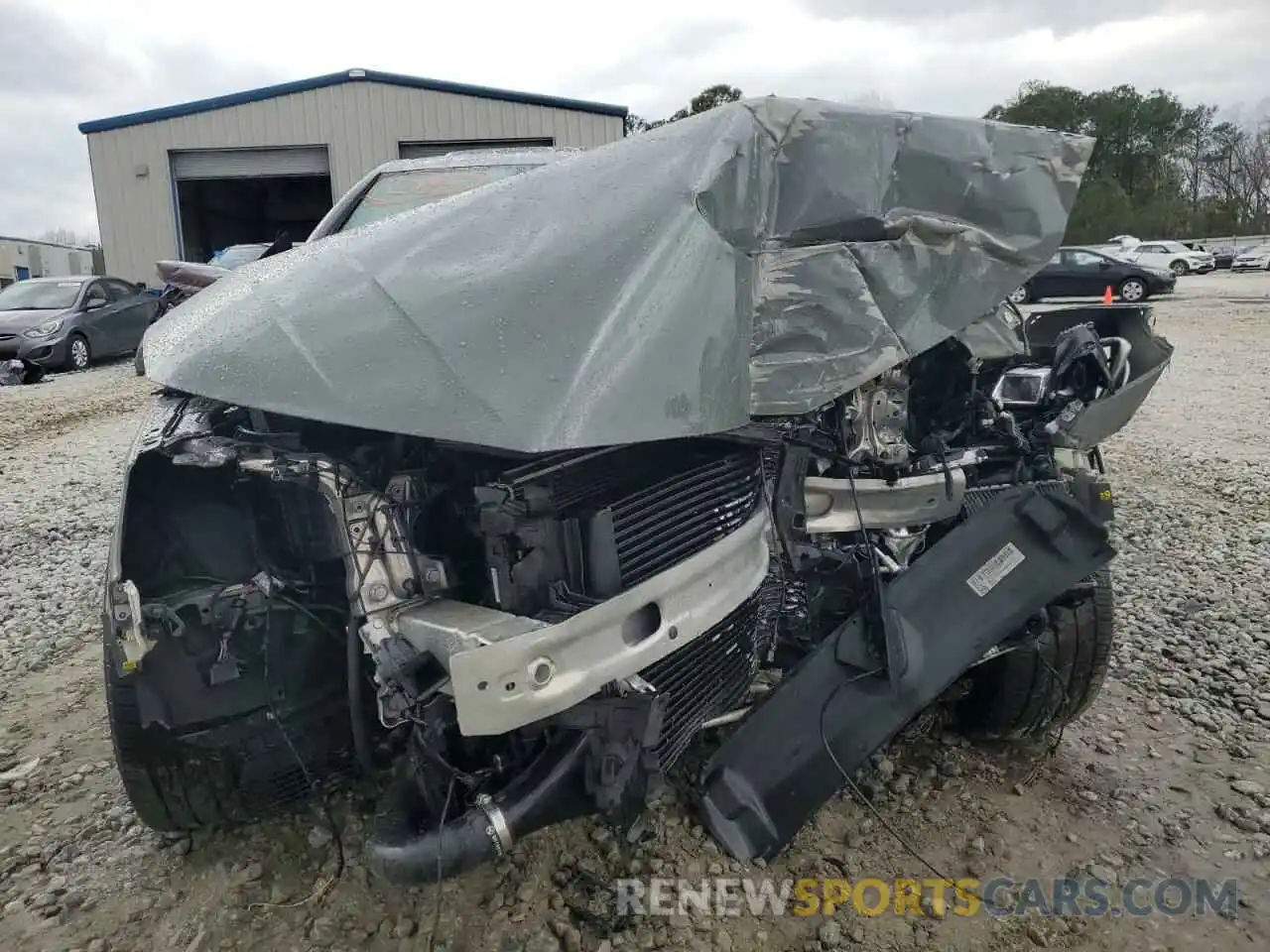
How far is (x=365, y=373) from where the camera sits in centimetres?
163

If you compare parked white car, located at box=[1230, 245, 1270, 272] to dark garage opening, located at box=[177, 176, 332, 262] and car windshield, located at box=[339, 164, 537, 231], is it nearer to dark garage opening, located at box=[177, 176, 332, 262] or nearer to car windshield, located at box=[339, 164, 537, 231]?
dark garage opening, located at box=[177, 176, 332, 262]

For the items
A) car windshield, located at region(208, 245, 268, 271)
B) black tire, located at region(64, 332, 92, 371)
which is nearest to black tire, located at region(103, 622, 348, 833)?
car windshield, located at region(208, 245, 268, 271)

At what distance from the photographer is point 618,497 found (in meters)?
1.86

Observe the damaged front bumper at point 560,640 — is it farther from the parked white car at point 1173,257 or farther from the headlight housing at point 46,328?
the parked white car at point 1173,257

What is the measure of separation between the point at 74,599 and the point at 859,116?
3.94 m

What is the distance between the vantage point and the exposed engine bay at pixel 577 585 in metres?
1.76

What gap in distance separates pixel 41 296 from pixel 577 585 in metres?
14.0

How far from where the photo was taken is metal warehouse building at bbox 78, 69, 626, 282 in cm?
1603

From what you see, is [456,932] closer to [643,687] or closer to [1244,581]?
[643,687]

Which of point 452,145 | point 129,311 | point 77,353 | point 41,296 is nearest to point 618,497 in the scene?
point 77,353

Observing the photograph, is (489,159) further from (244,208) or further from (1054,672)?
(244,208)

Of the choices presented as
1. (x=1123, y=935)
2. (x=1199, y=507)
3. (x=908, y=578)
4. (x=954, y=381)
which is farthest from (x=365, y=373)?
(x=1199, y=507)

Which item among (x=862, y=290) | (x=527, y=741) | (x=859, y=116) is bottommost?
(x=527, y=741)

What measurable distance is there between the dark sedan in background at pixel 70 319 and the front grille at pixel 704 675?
12.3m
